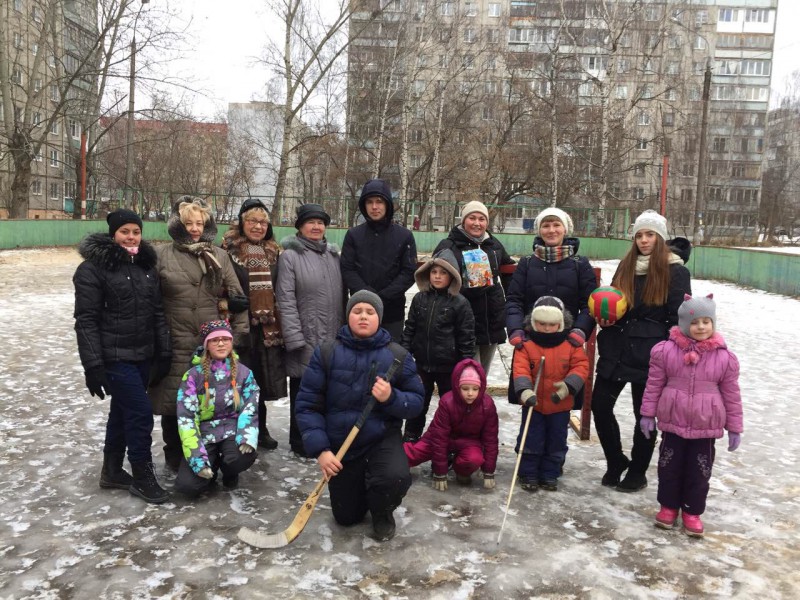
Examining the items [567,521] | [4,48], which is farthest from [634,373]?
[4,48]

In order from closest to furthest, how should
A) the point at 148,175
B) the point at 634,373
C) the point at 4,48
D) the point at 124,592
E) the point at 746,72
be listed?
the point at 124,592
the point at 634,373
the point at 4,48
the point at 148,175
the point at 746,72

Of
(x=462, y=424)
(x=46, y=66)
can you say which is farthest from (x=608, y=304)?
(x=46, y=66)

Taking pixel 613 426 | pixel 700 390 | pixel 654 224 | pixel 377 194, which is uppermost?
pixel 377 194

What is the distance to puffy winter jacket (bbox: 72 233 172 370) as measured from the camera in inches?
136

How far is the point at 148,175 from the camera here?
1705 inches

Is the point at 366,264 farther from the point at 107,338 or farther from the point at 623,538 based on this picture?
the point at 623,538

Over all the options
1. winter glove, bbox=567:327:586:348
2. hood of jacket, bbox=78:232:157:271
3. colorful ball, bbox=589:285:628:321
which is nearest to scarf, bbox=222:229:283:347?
hood of jacket, bbox=78:232:157:271

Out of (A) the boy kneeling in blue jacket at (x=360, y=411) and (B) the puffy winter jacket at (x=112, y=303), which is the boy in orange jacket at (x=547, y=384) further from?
(B) the puffy winter jacket at (x=112, y=303)

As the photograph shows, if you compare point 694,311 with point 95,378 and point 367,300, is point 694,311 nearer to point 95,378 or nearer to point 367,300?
point 367,300

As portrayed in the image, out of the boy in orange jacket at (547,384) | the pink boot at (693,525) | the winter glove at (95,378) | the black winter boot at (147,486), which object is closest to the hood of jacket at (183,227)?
the winter glove at (95,378)

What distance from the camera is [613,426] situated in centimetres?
399

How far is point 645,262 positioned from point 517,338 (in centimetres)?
88

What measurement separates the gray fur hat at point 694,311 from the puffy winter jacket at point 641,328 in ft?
1.12

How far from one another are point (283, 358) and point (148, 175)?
43.1 m
